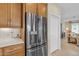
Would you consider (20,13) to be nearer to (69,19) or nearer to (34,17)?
(34,17)

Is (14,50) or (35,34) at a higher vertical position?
(35,34)

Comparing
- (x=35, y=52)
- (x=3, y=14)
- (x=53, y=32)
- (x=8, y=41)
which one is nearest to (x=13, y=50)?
(x=8, y=41)

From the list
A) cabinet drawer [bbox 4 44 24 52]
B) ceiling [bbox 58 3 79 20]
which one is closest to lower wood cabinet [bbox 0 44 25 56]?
cabinet drawer [bbox 4 44 24 52]

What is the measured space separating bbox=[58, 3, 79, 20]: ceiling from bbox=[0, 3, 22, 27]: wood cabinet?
1.97ft

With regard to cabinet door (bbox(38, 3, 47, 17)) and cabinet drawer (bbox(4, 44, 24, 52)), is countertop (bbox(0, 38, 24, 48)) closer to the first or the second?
cabinet drawer (bbox(4, 44, 24, 52))

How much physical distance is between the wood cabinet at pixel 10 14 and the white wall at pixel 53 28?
1.47 ft

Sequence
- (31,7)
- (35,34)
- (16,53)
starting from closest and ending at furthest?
(16,53)
(31,7)
(35,34)

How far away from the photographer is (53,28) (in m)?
1.84

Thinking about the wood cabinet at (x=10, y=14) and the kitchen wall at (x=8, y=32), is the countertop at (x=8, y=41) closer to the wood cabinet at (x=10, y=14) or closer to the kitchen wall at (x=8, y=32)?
the kitchen wall at (x=8, y=32)

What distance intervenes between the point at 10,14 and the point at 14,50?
1.70ft

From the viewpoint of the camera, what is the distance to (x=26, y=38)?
185cm

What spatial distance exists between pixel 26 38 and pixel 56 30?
1.47ft

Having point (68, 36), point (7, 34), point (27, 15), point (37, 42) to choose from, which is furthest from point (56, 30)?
point (7, 34)

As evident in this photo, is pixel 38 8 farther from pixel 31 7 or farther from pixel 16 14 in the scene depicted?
pixel 16 14
